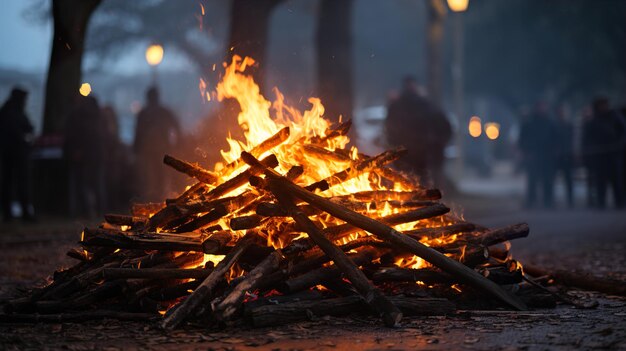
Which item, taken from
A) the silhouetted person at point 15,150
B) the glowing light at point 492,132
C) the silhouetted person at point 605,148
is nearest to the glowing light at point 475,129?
the glowing light at point 492,132

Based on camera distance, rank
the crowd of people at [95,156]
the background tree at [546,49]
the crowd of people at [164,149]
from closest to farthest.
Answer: the crowd of people at [95,156] < the crowd of people at [164,149] < the background tree at [546,49]

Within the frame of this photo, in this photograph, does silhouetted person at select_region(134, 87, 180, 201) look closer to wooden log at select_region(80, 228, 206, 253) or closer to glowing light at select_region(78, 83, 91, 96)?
glowing light at select_region(78, 83, 91, 96)

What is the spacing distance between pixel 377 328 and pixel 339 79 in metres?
12.9

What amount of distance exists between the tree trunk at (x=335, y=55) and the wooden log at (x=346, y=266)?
36.8 feet

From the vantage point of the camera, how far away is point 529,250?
11.6 meters

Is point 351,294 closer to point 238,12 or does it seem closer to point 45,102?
point 238,12

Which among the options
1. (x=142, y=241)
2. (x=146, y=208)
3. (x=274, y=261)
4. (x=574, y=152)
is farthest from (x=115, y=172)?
(x=274, y=261)

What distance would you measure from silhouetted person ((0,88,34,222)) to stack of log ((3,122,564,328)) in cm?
826

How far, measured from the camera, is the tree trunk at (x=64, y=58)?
46.4 ft

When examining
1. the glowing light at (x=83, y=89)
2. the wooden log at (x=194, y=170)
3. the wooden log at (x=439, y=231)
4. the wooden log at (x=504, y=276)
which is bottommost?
the wooden log at (x=504, y=276)

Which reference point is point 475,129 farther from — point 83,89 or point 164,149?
point 83,89

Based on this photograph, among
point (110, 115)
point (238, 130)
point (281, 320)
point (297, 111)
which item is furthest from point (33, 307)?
point (110, 115)

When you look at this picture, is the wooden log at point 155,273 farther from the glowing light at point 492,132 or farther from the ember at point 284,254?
the glowing light at point 492,132

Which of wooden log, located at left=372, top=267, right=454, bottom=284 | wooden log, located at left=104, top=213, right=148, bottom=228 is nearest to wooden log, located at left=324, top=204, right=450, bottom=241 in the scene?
wooden log, located at left=372, top=267, right=454, bottom=284
